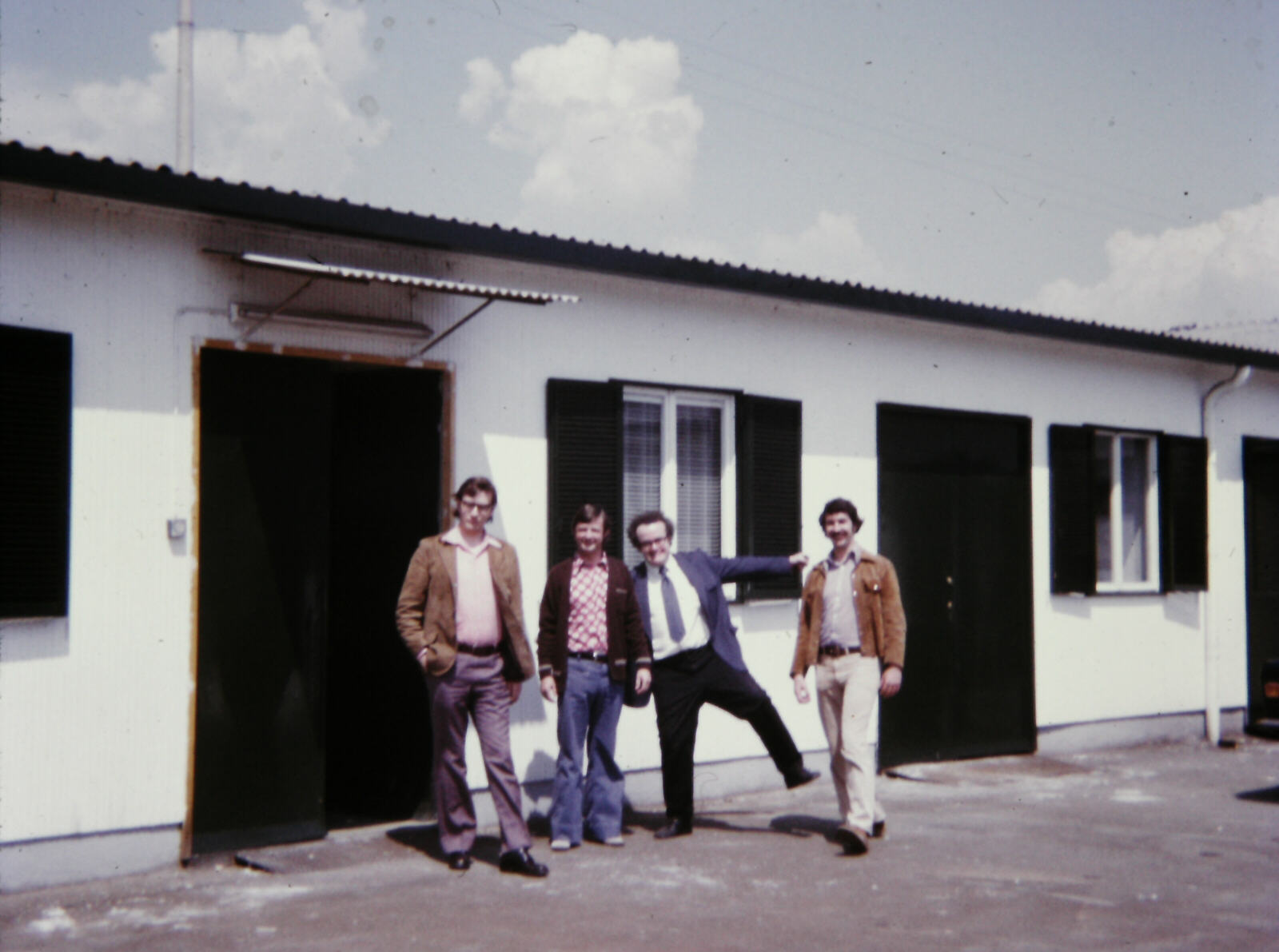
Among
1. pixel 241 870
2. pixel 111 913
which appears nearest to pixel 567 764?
pixel 241 870

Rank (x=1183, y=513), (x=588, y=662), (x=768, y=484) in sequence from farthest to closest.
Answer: (x=1183, y=513)
(x=768, y=484)
(x=588, y=662)

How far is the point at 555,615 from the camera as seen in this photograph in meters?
7.36

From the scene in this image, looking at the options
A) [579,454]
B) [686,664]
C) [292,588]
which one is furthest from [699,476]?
[292,588]

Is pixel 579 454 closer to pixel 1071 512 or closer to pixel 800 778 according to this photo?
pixel 800 778

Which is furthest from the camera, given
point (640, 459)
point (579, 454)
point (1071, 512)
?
point (1071, 512)

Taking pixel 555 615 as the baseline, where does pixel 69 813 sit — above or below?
below

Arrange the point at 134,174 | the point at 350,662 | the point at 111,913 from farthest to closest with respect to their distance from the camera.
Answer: the point at 350,662 < the point at 134,174 < the point at 111,913

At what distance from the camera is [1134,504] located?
1247 cm

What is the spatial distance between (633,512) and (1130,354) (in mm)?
5729

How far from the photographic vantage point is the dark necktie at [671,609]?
7.68 metres

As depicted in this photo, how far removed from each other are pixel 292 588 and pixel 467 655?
1.07m

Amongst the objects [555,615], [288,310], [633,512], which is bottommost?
[555,615]

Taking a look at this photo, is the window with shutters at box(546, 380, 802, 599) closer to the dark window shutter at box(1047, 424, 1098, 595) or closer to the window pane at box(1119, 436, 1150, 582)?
the dark window shutter at box(1047, 424, 1098, 595)

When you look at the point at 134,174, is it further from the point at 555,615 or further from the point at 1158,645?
the point at 1158,645
